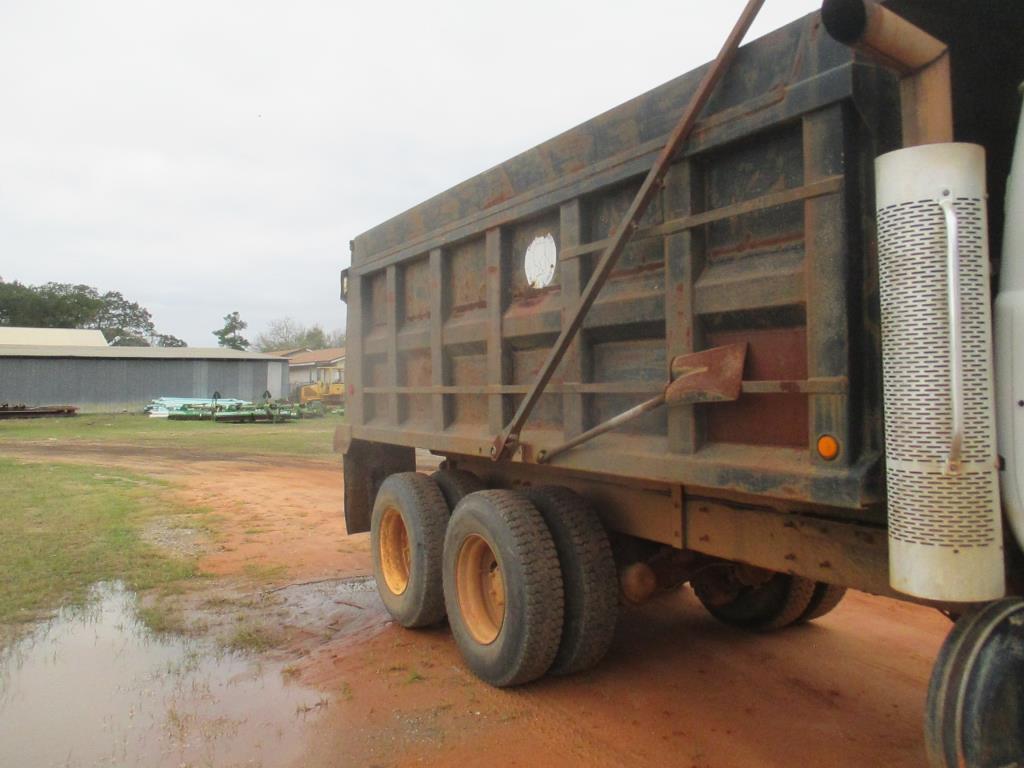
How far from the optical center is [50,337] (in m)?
57.0

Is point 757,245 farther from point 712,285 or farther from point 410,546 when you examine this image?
point 410,546

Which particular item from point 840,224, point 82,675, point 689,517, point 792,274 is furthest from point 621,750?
point 82,675

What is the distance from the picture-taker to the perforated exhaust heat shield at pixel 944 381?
2014 mm

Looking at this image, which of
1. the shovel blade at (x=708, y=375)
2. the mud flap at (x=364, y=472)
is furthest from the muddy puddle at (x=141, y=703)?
the shovel blade at (x=708, y=375)

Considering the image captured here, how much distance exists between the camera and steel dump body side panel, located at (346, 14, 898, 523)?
2463 mm

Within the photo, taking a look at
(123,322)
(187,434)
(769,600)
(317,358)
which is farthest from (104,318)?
(769,600)

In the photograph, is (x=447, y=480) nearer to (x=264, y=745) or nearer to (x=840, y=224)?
(x=264, y=745)

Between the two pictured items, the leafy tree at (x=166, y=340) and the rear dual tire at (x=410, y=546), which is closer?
the rear dual tire at (x=410, y=546)

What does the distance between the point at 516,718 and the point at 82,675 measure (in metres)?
2.70

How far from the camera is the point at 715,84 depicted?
9.53ft

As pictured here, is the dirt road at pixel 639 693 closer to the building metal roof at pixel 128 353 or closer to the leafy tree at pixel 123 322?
the building metal roof at pixel 128 353

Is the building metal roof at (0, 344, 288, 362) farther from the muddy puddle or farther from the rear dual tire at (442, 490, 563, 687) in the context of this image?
the rear dual tire at (442, 490, 563, 687)

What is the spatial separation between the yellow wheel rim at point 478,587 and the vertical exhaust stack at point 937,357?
2.69 metres

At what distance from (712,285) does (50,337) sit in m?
64.1
